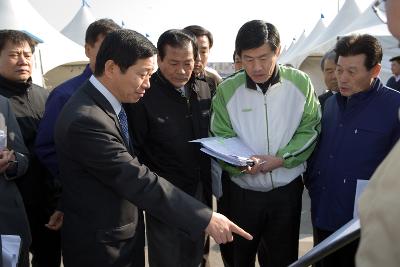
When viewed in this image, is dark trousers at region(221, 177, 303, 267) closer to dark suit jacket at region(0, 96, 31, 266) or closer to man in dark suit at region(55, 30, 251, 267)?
man in dark suit at region(55, 30, 251, 267)

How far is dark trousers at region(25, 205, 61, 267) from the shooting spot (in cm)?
265

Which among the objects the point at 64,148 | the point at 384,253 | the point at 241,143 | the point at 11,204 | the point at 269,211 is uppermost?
the point at 384,253

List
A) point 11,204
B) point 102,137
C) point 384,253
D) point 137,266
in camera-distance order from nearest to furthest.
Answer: point 384,253 < point 102,137 < point 137,266 < point 11,204

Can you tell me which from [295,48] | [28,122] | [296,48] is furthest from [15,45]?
[295,48]

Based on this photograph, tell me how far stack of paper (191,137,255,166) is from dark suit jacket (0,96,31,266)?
1044mm

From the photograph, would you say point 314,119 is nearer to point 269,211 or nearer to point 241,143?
point 241,143

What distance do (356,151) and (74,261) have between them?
1.57 meters

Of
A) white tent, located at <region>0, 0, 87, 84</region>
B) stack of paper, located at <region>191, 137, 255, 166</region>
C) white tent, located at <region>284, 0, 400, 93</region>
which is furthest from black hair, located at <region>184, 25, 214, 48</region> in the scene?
white tent, located at <region>0, 0, 87, 84</region>

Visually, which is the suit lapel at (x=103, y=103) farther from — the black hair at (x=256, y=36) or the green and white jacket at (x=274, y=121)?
the black hair at (x=256, y=36)

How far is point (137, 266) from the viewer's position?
1962 millimetres

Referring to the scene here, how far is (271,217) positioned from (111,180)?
Answer: 46.1 inches

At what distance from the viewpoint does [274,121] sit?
7.84ft

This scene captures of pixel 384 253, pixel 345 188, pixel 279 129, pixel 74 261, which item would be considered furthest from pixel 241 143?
pixel 384 253

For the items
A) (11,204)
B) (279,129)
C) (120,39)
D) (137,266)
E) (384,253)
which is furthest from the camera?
(279,129)
